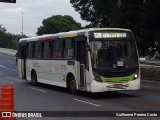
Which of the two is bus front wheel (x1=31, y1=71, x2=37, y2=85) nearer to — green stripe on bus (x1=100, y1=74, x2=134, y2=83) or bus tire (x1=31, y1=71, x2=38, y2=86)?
bus tire (x1=31, y1=71, x2=38, y2=86)

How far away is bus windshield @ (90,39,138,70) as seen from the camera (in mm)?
17203

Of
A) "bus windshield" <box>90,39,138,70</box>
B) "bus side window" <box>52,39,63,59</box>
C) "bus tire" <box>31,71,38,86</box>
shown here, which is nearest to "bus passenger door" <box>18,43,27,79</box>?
"bus tire" <box>31,71,38,86</box>

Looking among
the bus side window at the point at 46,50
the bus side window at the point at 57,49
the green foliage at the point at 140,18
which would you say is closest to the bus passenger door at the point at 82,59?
the bus side window at the point at 57,49

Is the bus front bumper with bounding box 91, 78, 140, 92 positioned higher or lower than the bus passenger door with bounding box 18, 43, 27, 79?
lower

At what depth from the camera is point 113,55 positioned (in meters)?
17.4

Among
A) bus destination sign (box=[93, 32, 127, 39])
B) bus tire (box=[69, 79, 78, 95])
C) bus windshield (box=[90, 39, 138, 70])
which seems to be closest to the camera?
bus windshield (box=[90, 39, 138, 70])

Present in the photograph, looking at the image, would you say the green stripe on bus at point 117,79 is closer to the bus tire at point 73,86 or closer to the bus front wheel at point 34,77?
the bus tire at point 73,86

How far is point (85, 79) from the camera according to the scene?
17.5 m

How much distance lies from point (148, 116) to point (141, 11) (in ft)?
75.7

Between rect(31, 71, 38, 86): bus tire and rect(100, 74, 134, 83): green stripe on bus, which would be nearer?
rect(100, 74, 134, 83): green stripe on bus

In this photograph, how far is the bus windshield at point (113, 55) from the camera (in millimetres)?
17203

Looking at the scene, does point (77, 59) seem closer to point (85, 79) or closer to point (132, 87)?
point (85, 79)

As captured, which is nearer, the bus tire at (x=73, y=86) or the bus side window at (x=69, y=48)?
the bus tire at (x=73, y=86)

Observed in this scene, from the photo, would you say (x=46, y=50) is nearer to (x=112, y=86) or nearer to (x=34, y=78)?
(x=34, y=78)
